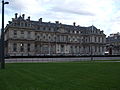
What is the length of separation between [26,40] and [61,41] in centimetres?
1695

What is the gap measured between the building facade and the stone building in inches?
272

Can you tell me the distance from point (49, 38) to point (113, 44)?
46.1 m

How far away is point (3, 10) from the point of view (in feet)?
74.3

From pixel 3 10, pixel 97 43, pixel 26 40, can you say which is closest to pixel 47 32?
pixel 26 40

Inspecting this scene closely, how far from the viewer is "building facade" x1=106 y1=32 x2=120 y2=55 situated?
10049cm

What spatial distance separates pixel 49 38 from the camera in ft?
269
